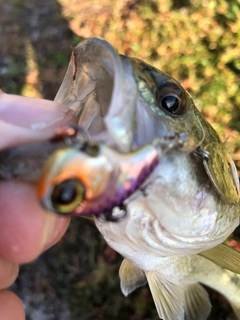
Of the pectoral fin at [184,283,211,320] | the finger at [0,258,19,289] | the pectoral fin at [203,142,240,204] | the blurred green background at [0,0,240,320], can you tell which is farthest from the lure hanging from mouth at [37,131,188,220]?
the blurred green background at [0,0,240,320]

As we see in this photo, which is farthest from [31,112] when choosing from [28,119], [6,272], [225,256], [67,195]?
[225,256]

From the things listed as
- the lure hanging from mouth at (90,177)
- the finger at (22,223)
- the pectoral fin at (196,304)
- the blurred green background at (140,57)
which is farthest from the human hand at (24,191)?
the blurred green background at (140,57)

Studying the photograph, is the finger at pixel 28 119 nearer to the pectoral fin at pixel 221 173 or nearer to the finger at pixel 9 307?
the pectoral fin at pixel 221 173

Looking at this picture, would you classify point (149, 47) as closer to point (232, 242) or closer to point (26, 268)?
point (232, 242)

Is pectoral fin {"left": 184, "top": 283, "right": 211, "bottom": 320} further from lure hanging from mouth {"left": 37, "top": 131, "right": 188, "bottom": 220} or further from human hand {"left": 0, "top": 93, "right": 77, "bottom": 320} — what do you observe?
lure hanging from mouth {"left": 37, "top": 131, "right": 188, "bottom": 220}

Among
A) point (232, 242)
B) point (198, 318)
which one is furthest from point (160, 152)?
point (232, 242)

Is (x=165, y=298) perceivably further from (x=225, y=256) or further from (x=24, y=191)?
(x=24, y=191)
